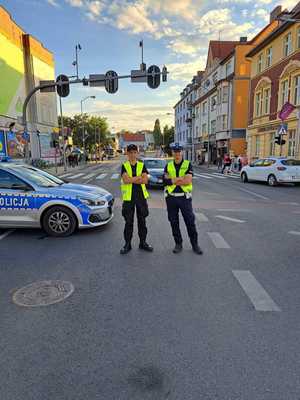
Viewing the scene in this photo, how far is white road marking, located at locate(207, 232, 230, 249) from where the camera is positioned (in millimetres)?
5328

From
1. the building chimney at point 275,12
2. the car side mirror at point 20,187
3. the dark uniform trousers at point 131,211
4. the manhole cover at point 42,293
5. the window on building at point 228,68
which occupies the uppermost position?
the building chimney at point 275,12

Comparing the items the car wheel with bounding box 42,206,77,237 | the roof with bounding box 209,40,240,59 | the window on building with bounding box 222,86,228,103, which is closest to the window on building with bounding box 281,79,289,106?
the window on building with bounding box 222,86,228,103

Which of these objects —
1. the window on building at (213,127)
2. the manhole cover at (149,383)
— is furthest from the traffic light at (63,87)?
the window on building at (213,127)

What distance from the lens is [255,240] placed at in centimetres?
571

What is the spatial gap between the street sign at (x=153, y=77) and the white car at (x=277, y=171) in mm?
7434

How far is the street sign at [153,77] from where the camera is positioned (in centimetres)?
1377

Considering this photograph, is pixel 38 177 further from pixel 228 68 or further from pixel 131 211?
pixel 228 68

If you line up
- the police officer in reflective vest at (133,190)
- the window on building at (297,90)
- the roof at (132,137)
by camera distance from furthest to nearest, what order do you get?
1. the roof at (132,137)
2. the window on building at (297,90)
3. the police officer in reflective vest at (133,190)

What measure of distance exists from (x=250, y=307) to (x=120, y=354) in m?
1.59

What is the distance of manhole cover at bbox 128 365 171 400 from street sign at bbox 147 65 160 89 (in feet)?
44.4

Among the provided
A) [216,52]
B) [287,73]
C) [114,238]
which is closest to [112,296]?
[114,238]

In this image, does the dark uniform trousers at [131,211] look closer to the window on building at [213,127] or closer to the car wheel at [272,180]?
the car wheel at [272,180]

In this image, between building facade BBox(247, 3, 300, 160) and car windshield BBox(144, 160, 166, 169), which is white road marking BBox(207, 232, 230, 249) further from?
building facade BBox(247, 3, 300, 160)

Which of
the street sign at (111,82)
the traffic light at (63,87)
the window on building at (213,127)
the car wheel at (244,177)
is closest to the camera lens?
the street sign at (111,82)
